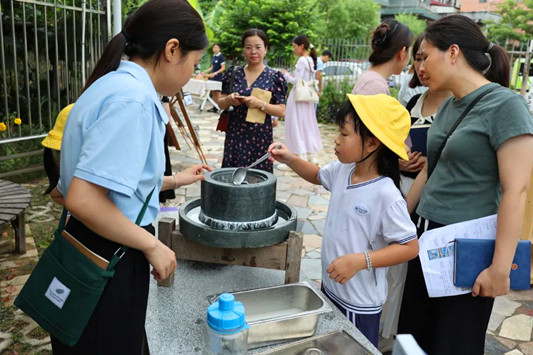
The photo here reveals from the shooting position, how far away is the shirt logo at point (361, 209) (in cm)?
195

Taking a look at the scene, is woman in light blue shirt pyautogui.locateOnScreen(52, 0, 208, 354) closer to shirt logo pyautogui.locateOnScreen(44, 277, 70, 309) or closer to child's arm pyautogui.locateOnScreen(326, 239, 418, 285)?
shirt logo pyautogui.locateOnScreen(44, 277, 70, 309)

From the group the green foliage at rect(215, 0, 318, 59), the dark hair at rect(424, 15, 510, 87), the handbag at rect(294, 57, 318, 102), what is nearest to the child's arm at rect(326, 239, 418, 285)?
the dark hair at rect(424, 15, 510, 87)

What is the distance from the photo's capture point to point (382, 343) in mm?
2768

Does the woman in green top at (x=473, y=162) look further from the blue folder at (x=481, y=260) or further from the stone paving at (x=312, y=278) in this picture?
the stone paving at (x=312, y=278)

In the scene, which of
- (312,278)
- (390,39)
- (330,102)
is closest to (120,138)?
(390,39)

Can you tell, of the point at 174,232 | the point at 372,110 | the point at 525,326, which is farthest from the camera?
the point at 525,326

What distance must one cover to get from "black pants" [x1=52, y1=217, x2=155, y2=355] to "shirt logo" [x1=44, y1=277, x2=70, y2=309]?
10 centimetres

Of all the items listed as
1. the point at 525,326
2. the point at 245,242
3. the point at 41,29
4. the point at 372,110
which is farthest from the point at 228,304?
the point at 41,29

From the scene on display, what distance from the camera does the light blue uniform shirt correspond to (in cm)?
118

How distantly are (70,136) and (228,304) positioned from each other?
2.30ft

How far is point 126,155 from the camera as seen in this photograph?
1.20m

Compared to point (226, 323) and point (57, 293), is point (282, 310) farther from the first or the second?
point (57, 293)

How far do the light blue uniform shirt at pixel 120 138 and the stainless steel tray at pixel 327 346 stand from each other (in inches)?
30.9

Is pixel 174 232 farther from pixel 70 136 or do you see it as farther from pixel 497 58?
pixel 497 58
